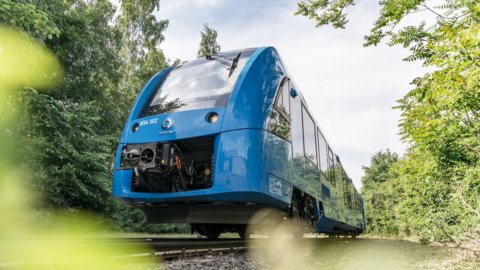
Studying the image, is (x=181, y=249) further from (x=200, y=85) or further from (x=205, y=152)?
(x=200, y=85)

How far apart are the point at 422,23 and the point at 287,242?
14.1 feet

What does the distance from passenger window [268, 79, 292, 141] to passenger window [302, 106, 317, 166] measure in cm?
124

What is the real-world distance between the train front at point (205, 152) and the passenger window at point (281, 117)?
0.19 metres

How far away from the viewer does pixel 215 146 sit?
461cm

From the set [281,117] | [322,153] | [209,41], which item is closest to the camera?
[281,117]

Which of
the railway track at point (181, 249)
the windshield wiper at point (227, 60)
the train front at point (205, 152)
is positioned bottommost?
the railway track at point (181, 249)

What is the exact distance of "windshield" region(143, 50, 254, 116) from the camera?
5.20m

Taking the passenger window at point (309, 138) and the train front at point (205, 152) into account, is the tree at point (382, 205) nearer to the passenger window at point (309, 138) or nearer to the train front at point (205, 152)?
the passenger window at point (309, 138)

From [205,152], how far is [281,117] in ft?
4.34

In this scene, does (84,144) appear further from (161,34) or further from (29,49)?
(161,34)

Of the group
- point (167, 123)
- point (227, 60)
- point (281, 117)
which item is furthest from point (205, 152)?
point (227, 60)

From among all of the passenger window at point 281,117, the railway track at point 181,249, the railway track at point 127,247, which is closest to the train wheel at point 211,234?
the railway track at point 181,249

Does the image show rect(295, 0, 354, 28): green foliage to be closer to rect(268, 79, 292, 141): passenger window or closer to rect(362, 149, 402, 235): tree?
rect(268, 79, 292, 141): passenger window

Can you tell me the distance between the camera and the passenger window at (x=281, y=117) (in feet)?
16.9
